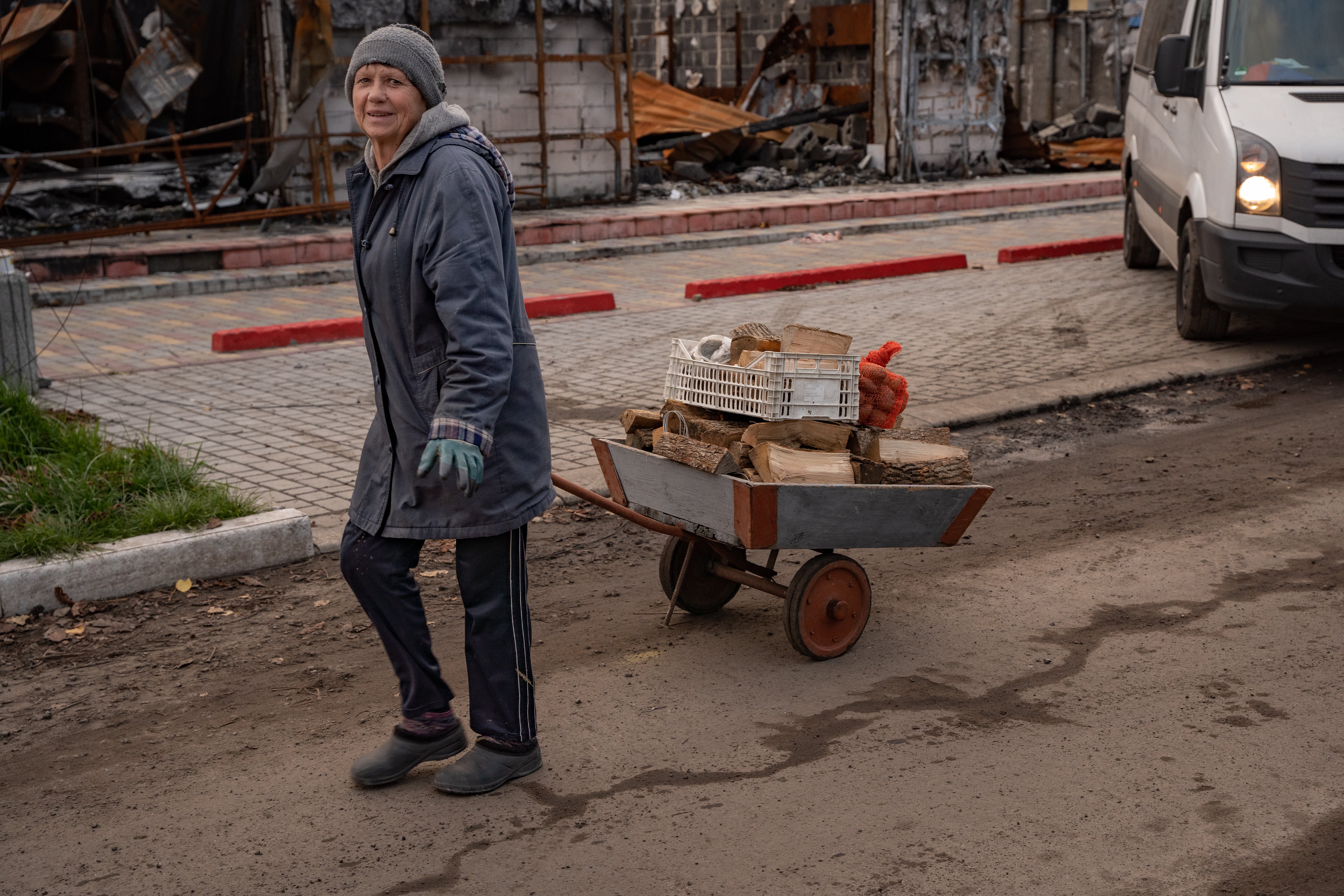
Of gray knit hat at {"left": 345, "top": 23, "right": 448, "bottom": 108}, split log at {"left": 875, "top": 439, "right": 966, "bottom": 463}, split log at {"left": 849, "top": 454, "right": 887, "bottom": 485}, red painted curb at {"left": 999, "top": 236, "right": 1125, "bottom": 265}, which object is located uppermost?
gray knit hat at {"left": 345, "top": 23, "right": 448, "bottom": 108}

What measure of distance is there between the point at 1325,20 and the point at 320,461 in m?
6.76

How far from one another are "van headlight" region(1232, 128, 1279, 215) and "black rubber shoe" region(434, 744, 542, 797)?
20.9 ft

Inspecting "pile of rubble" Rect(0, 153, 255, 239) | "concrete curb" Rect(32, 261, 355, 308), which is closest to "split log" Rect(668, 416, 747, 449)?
"concrete curb" Rect(32, 261, 355, 308)

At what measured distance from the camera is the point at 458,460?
3.11 metres

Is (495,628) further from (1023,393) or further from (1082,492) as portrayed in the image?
(1023,393)

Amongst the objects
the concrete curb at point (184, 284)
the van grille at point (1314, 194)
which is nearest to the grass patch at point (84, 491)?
the van grille at point (1314, 194)

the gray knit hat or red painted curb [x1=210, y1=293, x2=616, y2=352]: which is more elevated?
the gray knit hat

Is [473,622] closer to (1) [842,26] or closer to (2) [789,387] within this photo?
(2) [789,387]

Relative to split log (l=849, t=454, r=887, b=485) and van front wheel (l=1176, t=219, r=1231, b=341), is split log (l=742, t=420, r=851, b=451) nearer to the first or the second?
split log (l=849, t=454, r=887, b=485)

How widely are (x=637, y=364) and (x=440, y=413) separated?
18.9ft

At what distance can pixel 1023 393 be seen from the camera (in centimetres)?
789

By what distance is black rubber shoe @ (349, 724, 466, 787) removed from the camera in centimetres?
354

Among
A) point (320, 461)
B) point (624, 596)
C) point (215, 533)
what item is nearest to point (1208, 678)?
point (624, 596)

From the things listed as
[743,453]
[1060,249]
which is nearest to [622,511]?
[743,453]
